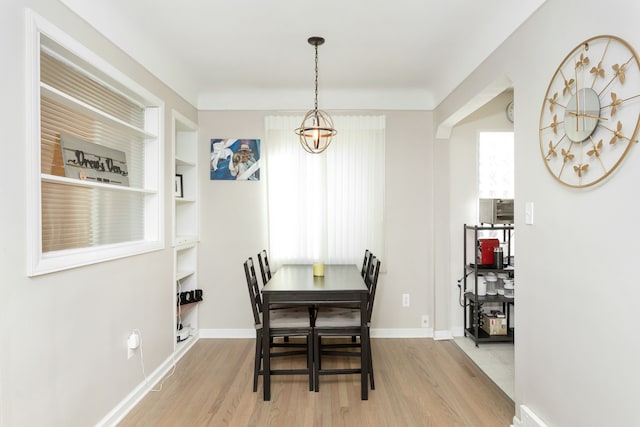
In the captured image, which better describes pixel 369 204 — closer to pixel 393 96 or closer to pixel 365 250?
pixel 365 250

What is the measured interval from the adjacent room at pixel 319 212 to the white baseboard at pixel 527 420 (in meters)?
0.01

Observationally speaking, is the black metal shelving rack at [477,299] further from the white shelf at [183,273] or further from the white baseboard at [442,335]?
the white shelf at [183,273]

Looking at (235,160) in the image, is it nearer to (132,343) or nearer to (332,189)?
(332,189)

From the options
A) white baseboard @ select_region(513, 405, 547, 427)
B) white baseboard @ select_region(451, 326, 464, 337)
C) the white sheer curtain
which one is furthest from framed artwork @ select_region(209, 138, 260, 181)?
white baseboard @ select_region(513, 405, 547, 427)

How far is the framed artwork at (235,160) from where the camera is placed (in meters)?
4.04

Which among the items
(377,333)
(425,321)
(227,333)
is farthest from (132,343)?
(425,321)

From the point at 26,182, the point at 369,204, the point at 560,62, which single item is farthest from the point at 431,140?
the point at 26,182

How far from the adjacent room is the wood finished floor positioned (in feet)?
0.07

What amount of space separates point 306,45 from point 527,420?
2905mm

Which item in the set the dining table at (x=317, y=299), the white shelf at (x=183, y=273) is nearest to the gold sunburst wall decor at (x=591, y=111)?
the dining table at (x=317, y=299)

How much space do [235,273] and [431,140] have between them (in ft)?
8.34

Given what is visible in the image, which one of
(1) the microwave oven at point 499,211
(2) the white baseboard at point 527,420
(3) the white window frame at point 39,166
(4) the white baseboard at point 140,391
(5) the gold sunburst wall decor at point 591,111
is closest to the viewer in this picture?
(5) the gold sunburst wall decor at point 591,111

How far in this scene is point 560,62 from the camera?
6.02 feet

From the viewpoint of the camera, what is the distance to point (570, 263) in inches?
70.3
